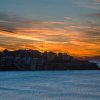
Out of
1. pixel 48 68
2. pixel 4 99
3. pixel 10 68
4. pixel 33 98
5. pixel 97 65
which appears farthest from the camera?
pixel 97 65

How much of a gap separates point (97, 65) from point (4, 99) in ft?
414

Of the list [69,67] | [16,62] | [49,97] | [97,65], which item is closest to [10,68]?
[16,62]

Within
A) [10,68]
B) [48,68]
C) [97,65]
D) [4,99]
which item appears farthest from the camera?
[97,65]

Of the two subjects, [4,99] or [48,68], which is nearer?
[4,99]

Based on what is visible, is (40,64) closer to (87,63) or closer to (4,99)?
(87,63)

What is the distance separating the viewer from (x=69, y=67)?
573 ft

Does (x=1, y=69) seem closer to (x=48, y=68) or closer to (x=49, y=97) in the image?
(x=48, y=68)

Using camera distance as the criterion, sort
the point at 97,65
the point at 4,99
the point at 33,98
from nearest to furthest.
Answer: the point at 4,99
the point at 33,98
the point at 97,65

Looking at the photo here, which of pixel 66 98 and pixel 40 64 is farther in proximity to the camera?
pixel 40 64

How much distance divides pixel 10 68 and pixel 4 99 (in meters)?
101

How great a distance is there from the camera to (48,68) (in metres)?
168

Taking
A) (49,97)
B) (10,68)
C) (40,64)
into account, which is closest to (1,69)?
(10,68)

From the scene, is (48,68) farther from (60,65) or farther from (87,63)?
(87,63)

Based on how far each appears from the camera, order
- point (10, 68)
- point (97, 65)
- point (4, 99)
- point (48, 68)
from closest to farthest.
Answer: point (4, 99)
point (10, 68)
point (48, 68)
point (97, 65)
